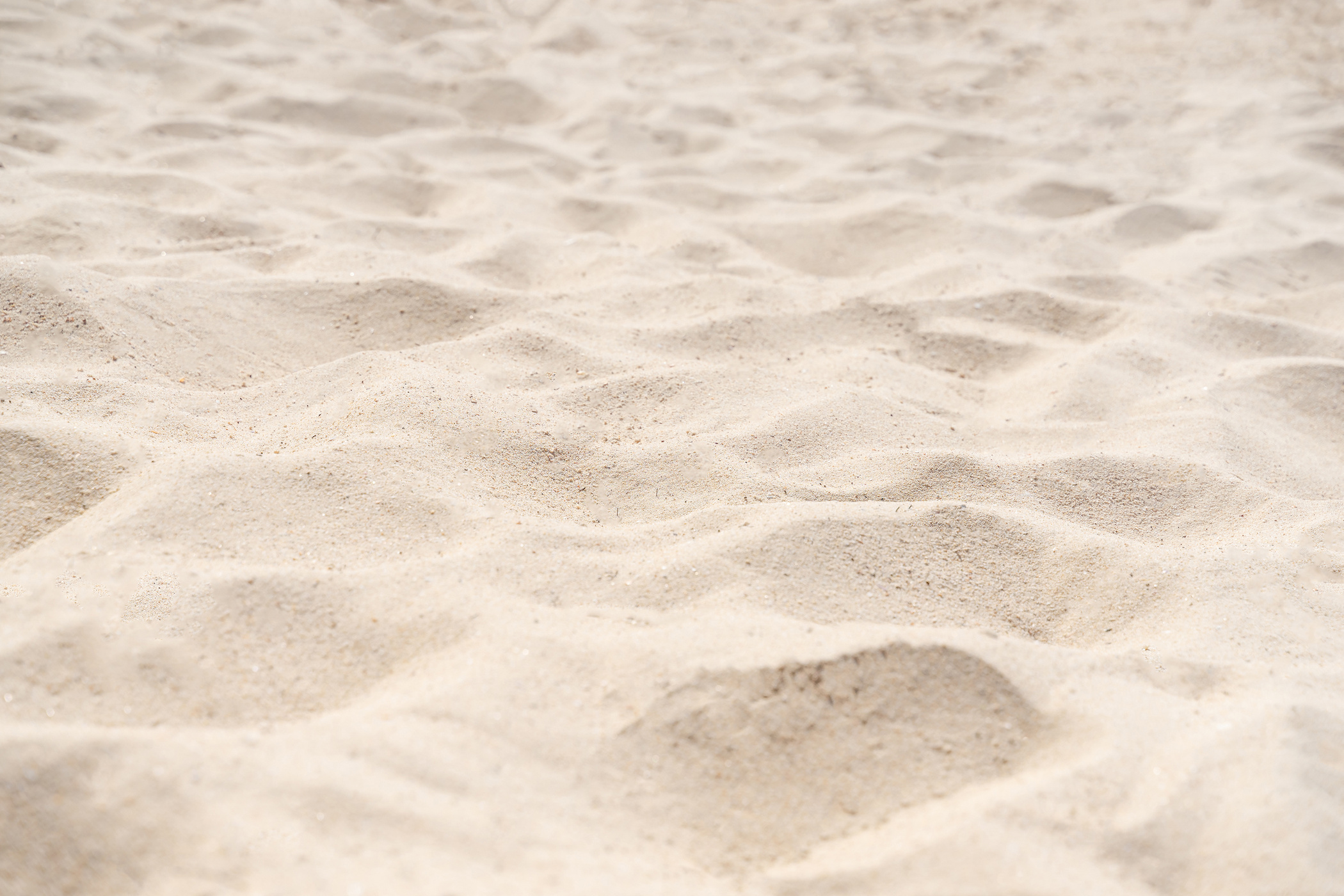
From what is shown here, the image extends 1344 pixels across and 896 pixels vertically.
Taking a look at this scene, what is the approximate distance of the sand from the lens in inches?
38.9

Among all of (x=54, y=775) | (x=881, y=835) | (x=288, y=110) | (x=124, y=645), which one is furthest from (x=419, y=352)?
(x=288, y=110)

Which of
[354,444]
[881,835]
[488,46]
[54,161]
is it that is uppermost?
[488,46]

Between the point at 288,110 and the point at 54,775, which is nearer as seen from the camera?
the point at 54,775

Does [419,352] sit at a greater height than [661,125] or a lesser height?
lesser

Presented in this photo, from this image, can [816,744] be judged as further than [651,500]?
No

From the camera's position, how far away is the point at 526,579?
50.8 inches

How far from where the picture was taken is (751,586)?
51.4 inches

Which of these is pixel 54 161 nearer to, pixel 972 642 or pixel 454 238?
pixel 454 238

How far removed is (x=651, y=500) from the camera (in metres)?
1.51

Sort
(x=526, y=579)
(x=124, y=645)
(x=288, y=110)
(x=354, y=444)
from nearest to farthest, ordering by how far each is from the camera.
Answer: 1. (x=124, y=645)
2. (x=526, y=579)
3. (x=354, y=444)
4. (x=288, y=110)

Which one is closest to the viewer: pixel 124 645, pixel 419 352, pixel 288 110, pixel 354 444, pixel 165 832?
→ pixel 165 832

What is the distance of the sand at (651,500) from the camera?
38.9 inches

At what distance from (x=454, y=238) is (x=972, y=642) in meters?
1.55

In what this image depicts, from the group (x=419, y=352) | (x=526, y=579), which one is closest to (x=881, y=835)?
(x=526, y=579)
